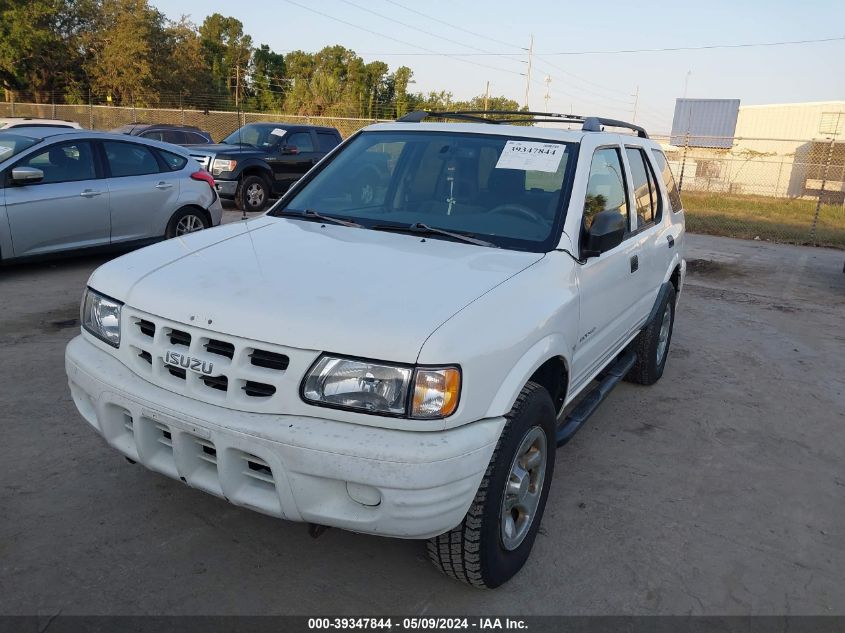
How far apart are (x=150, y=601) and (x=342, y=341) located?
1.30 meters

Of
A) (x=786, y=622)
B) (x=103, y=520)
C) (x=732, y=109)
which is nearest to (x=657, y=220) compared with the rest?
(x=786, y=622)

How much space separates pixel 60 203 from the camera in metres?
7.19

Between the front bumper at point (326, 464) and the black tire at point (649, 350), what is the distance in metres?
2.85

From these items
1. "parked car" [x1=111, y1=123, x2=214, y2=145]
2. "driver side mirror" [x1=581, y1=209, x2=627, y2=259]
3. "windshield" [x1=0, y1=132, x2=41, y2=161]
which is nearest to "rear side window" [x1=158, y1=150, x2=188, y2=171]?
"windshield" [x1=0, y1=132, x2=41, y2=161]

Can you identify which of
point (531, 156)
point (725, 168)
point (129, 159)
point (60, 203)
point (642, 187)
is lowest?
point (60, 203)

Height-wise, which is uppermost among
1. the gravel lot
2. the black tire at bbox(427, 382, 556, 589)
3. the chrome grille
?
the chrome grille

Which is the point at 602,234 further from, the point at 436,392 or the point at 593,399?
the point at 436,392

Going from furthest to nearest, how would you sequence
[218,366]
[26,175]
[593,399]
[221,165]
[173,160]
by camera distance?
[221,165]
[173,160]
[26,175]
[593,399]
[218,366]

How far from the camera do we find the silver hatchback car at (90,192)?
274 inches

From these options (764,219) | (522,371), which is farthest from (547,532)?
(764,219)

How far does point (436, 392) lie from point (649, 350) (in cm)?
319

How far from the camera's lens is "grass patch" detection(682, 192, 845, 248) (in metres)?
15.1

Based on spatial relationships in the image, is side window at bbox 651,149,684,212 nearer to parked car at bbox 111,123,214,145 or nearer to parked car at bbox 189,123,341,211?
parked car at bbox 189,123,341,211

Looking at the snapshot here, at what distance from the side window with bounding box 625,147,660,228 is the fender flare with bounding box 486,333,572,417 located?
73.3 inches
